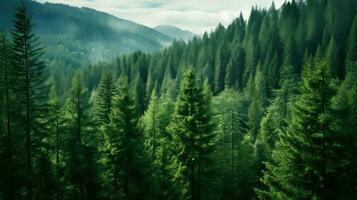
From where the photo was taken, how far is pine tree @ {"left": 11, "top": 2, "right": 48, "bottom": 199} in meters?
24.7

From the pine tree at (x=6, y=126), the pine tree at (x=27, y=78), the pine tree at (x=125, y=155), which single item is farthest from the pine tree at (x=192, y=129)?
the pine tree at (x=6, y=126)

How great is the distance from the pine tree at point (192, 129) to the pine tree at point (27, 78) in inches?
420

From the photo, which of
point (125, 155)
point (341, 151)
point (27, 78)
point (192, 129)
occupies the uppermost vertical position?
point (27, 78)

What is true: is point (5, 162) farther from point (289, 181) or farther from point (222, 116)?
point (222, 116)

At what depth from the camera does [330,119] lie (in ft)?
55.1

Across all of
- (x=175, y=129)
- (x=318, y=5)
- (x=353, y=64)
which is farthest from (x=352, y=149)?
(x=318, y=5)

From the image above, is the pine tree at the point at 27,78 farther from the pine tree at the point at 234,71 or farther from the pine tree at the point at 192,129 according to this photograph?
the pine tree at the point at 234,71

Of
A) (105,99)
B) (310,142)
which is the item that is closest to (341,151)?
(310,142)

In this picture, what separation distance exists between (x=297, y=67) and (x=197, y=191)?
65764mm

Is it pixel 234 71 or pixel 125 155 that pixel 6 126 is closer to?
pixel 125 155

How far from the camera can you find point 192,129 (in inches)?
971

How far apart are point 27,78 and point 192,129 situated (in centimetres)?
1312

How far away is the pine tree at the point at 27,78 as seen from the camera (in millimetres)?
24703

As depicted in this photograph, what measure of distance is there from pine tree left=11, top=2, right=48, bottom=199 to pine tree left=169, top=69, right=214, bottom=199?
10.7 m
